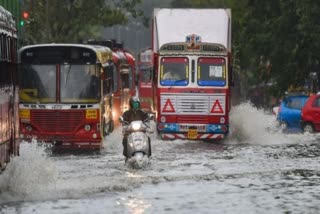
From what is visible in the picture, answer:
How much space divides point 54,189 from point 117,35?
159510 millimetres

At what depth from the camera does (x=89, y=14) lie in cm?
6606

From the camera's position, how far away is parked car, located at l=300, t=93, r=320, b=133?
3669 centimetres

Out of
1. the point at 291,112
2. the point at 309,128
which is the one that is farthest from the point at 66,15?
the point at 309,128

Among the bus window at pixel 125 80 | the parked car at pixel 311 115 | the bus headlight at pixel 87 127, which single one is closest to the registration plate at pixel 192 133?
the bus headlight at pixel 87 127

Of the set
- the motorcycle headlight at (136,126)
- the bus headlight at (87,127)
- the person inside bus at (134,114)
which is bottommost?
the bus headlight at (87,127)

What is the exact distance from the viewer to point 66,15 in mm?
65062

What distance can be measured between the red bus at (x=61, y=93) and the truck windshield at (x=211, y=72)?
14.9 feet

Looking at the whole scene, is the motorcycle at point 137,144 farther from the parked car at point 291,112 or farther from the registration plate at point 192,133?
the parked car at point 291,112

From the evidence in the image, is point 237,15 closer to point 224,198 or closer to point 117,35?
point 224,198

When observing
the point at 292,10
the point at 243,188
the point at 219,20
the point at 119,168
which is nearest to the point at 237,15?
the point at 292,10

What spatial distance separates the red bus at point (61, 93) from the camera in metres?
27.6

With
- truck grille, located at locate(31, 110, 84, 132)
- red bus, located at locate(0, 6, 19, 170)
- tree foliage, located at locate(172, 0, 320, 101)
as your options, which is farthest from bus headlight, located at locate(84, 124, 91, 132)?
tree foliage, located at locate(172, 0, 320, 101)

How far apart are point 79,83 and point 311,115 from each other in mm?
11963

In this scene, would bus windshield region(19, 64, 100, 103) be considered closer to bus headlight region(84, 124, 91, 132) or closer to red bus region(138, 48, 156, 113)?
bus headlight region(84, 124, 91, 132)
